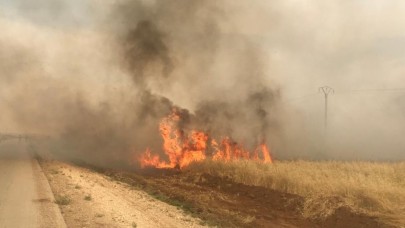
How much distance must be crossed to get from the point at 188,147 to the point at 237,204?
16.9 m

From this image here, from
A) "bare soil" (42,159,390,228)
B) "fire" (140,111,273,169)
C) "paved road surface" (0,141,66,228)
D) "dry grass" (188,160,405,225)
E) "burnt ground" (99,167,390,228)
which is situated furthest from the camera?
"fire" (140,111,273,169)

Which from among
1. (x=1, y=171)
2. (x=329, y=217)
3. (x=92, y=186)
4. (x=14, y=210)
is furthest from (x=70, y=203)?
(x=1, y=171)

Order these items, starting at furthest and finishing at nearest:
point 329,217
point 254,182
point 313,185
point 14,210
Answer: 1. point 254,182
2. point 313,185
3. point 329,217
4. point 14,210

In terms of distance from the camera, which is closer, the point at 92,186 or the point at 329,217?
the point at 329,217

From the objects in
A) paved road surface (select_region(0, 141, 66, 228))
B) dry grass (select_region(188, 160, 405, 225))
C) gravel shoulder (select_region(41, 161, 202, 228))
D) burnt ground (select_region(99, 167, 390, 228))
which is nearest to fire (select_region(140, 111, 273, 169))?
dry grass (select_region(188, 160, 405, 225))

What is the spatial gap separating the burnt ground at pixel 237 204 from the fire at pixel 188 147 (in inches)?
327

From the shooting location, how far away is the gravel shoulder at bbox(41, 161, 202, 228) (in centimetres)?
1227

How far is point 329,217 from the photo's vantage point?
15984mm

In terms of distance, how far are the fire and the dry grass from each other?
7330 millimetres

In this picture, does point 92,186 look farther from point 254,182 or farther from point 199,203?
point 254,182

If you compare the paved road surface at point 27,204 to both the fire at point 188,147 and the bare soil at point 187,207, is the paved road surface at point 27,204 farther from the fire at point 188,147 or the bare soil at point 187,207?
the fire at point 188,147

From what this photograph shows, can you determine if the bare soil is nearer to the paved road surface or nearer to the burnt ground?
the burnt ground

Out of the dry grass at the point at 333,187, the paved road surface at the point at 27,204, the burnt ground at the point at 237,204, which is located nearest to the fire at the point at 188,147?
the dry grass at the point at 333,187

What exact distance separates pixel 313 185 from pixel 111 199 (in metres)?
9.15
